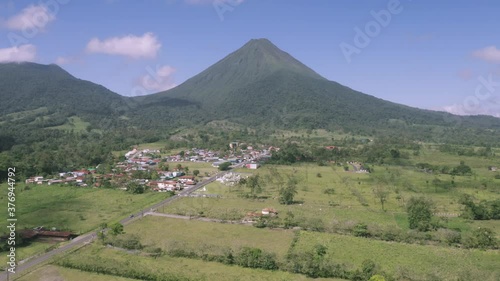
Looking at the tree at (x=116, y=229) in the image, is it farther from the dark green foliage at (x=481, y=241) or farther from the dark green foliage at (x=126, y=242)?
the dark green foliage at (x=481, y=241)

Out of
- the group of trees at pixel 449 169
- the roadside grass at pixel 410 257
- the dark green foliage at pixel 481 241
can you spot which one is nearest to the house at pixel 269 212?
the roadside grass at pixel 410 257

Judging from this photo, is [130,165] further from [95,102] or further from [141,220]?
[95,102]

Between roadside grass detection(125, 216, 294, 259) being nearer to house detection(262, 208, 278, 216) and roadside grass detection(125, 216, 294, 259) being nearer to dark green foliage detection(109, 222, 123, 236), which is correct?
dark green foliage detection(109, 222, 123, 236)

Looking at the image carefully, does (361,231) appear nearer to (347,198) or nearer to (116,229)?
(347,198)

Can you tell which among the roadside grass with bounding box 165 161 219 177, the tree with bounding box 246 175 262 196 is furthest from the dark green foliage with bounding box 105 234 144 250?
the roadside grass with bounding box 165 161 219 177

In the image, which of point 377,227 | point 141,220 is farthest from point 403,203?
point 141,220
